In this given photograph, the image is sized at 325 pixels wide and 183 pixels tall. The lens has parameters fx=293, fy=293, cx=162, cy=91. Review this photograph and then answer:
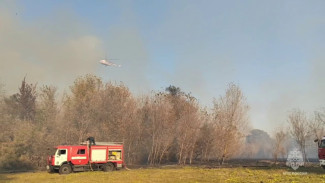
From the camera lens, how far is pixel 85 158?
1200 inches

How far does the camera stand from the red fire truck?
29391mm

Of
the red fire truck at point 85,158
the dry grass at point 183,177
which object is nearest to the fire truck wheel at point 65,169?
the red fire truck at point 85,158

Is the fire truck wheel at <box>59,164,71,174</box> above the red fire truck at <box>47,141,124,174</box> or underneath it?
underneath

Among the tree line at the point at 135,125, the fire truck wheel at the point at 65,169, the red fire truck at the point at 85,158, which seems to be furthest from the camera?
the tree line at the point at 135,125

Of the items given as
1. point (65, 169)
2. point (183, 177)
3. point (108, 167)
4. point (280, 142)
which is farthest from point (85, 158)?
point (280, 142)

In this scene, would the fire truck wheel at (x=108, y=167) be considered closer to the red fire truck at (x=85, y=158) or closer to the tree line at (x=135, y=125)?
the red fire truck at (x=85, y=158)

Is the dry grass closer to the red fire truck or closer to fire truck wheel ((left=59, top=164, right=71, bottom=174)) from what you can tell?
fire truck wheel ((left=59, top=164, right=71, bottom=174))

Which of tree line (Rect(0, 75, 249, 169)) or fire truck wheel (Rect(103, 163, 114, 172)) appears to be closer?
fire truck wheel (Rect(103, 163, 114, 172))

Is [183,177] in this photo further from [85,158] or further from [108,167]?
[85,158]

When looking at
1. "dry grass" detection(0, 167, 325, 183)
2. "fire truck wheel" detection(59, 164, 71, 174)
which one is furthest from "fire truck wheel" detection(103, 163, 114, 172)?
"dry grass" detection(0, 167, 325, 183)

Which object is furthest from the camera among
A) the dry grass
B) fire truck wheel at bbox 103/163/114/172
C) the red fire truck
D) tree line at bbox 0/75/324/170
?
tree line at bbox 0/75/324/170

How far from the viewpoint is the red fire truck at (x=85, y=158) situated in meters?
29.4

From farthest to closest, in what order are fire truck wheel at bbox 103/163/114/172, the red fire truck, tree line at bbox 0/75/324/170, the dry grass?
tree line at bbox 0/75/324/170 < fire truck wheel at bbox 103/163/114/172 < the red fire truck < the dry grass

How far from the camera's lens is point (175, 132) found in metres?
53.1
